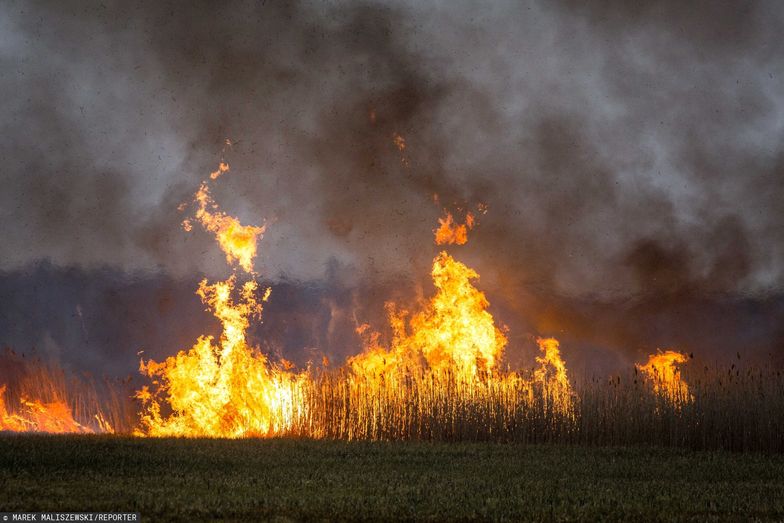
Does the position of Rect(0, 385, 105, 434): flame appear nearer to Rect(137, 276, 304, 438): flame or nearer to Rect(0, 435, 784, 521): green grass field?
Rect(137, 276, 304, 438): flame

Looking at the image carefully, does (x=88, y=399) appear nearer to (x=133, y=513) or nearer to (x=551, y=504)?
(x=133, y=513)

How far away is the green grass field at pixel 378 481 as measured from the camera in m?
12.5

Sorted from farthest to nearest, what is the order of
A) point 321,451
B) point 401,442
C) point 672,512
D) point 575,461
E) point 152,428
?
1. point 152,428
2. point 401,442
3. point 321,451
4. point 575,461
5. point 672,512

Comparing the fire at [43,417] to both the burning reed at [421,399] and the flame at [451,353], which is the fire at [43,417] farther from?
the flame at [451,353]

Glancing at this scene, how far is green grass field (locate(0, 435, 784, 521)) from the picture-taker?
12.5m

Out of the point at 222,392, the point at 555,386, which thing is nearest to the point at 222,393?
the point at 222,392

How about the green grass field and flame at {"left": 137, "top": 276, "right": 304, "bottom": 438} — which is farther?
flame at {"left": 137, "top": 276, "right": 304, "bottom": 438}

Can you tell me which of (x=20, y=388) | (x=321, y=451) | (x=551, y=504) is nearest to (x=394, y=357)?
(x=321, y=451)

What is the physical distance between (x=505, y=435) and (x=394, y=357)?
496 cm

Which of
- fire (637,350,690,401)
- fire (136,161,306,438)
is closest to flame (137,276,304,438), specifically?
fire (136,161,306,438)

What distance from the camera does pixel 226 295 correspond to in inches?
1158

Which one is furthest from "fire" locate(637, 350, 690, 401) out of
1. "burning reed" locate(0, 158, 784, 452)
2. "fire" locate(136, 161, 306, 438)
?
"fire" locate(136, 161, 306, 438)

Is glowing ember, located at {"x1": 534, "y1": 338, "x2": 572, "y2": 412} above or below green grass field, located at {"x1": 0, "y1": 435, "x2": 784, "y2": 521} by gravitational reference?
above

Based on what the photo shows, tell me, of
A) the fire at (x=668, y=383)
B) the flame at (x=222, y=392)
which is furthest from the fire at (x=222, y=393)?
the fire at (x=668, y=383)
